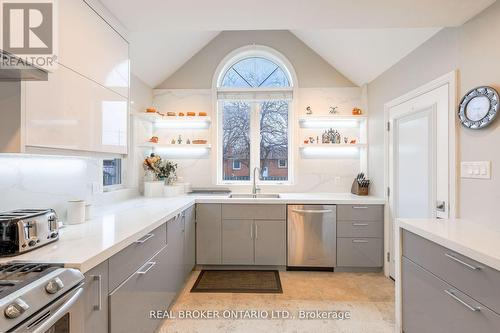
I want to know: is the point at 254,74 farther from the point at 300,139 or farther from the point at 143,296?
the point at 143,296

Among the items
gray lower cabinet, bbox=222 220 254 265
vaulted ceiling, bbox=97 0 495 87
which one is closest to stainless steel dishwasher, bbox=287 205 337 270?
gray lower cabinet, bbox=222 220 254 265

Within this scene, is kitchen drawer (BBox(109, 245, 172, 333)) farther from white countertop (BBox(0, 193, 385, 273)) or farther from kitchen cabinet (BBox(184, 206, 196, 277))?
kitchen cabinet (BBox(184, 206, 196, 277))

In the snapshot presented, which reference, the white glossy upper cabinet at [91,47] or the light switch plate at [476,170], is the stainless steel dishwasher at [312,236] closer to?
the light switch plate at [476,170]

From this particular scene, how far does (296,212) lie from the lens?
3.19m

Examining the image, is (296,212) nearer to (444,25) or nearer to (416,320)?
(416,320)

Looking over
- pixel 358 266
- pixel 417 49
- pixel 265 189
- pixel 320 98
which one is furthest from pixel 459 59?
pixel 265 189

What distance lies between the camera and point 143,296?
1.74 m

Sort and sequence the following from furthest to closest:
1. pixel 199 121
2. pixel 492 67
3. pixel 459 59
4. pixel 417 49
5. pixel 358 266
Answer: pixel 199 121 → pixel 358 266 → pixel 417 49 → pixel 459 59 → pixel 492 67

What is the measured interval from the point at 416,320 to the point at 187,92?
3629 mm

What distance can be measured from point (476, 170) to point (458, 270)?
2.80ft

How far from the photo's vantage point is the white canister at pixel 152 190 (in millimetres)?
3408

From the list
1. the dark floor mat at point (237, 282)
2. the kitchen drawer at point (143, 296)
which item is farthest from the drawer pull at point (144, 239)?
the dark floor mat at point (237, 282)

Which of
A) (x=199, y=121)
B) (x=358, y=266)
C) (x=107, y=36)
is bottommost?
(x=358, y=266)

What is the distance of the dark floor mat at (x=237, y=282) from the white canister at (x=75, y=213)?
1398mm
